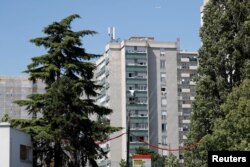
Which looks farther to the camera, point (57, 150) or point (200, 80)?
point (200, 80)

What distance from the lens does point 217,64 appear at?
4047 centimetres

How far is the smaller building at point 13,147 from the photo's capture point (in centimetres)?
3206

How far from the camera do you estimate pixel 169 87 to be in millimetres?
112625

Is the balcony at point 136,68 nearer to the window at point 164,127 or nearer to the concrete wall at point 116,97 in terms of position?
the concrete wall at point 116,97

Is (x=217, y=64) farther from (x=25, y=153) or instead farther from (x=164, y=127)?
(x=164, y=127)

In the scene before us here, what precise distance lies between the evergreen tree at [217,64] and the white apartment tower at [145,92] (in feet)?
213

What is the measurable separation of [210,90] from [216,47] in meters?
2.90

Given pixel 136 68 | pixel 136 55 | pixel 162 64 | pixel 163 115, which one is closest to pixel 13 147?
pixel 136 68

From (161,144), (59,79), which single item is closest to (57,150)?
(59,79)

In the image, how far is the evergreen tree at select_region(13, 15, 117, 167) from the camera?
Result: 111 feet

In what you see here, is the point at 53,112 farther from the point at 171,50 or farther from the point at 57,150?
the point at 171,50

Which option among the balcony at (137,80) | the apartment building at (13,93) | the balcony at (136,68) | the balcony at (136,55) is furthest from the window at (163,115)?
the apartment building at (13,93)

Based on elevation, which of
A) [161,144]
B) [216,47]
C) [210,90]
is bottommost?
[161,144]

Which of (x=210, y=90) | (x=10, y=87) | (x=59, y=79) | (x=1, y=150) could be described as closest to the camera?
(x=1, y=150)
